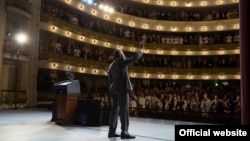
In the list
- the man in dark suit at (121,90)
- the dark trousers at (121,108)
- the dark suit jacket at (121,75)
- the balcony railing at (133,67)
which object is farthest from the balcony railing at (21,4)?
the dark trousers at (121,108)

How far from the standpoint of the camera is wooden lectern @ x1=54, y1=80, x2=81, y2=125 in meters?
7.34

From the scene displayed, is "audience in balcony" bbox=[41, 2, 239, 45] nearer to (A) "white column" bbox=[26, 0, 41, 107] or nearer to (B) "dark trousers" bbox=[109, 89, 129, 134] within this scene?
(A) "white column" bbox=[26, 0, 41, 107]

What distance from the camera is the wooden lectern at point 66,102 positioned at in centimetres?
734

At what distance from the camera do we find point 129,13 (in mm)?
24844

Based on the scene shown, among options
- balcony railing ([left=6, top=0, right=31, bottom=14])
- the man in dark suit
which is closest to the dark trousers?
the man in dark suit

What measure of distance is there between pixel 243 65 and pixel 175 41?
23.3 metres

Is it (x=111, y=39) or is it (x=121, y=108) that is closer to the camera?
(x=121, y=108)

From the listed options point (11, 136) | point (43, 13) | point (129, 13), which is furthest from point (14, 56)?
point (129, 13)

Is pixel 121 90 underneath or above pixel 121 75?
underneath

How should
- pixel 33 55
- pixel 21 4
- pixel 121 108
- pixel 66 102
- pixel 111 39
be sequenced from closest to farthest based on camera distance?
pixel 121 108 → pixel 66 102 → pixel 21 4 → pixel 33 55 → pixel 111 39

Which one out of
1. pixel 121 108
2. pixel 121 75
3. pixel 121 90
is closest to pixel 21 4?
pixel 121 75

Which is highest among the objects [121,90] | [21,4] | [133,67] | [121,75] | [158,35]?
[158,35]

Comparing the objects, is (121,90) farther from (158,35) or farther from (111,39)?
(158,35)

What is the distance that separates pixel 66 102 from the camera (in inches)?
289
